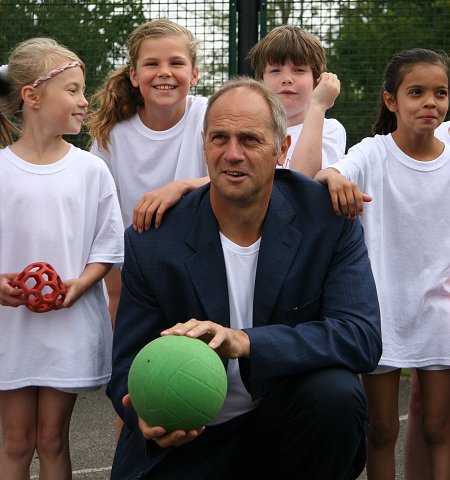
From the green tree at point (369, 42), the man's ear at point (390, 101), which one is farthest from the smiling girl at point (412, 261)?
the green tree at point (369, 42)

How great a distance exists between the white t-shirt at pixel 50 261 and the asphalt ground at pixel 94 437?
1.14 meters

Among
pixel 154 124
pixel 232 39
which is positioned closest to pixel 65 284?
pixel 154 124

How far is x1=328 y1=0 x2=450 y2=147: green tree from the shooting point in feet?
27.4

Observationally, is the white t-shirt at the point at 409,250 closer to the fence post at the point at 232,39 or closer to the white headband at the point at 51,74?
the white headband at the point at 51,74

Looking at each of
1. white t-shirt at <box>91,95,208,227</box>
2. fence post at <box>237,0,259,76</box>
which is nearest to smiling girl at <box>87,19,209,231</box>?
white t-shirt at <box>91,95,208,227</box>

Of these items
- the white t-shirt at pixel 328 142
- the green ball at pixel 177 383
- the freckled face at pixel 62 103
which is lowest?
the green ball at pixel 177 383

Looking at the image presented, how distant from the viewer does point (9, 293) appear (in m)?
4.46

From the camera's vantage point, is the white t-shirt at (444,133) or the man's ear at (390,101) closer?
the man's ear at (390,101)

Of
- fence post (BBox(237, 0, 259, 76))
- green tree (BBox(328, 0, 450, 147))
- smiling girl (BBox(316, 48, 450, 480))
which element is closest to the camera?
smiling girl (BBox(316, 48, 450, 480))

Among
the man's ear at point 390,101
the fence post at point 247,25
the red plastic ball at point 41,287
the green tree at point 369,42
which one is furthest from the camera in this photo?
the green tree at point 369,42

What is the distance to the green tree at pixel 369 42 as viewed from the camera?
27.4ft

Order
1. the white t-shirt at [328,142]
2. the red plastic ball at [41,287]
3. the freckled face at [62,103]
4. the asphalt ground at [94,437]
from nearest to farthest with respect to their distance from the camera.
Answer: the red plastic ball at [41,287]
the freckled face at [62,103]
the white t-shirt at [328,142]
the asphalt ground at [94,437]

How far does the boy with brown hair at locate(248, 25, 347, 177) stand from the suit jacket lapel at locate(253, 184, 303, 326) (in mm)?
876

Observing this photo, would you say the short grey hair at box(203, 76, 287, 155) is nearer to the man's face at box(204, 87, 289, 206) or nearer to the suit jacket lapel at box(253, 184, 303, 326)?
the man's face at box(204, 87, 289, 206)
